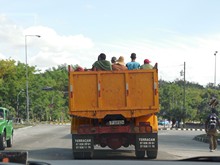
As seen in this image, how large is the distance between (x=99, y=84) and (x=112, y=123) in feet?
4.11

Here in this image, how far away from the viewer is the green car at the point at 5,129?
638 inches

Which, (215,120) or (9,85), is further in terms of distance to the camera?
(9,85)

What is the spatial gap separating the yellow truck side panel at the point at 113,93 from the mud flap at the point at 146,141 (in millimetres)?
623

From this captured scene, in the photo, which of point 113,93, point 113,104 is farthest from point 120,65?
point 113,104

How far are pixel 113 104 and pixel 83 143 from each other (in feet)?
4.25

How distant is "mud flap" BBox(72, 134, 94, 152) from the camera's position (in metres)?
12.2

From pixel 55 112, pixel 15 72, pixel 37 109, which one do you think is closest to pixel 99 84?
pixel 15 72

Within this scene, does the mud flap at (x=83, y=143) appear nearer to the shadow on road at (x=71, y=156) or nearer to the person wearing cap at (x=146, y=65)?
the shadow on road at (x=71, y=156)

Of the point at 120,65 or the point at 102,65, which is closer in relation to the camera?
the point at 102,65

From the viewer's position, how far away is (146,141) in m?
12.2

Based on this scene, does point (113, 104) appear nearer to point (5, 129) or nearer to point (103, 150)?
point (103, 150)

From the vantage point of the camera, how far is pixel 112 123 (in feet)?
41.0

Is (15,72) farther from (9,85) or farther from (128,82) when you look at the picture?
(128,82)

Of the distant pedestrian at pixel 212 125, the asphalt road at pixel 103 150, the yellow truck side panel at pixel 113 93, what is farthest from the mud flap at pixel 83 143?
the distant pedestrian at pixel 212 125
